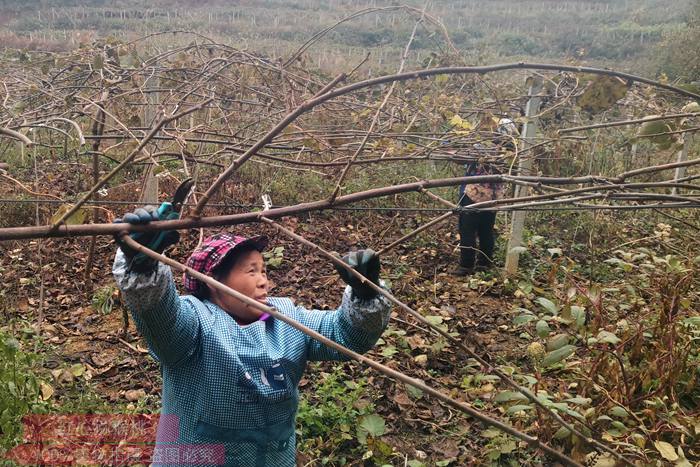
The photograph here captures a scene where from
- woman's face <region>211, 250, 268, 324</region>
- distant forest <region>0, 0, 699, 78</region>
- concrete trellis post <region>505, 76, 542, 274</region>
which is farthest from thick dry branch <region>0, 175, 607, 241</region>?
distant forest <region>0, 0, 699, 78</region>

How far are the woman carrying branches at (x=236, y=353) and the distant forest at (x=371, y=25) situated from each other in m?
15.4

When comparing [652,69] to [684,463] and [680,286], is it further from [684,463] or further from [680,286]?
[684,463]

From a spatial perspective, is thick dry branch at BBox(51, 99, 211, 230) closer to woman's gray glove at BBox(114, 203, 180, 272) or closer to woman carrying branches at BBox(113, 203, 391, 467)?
woman's gray glove at BBox(114, 203, 180, 272)

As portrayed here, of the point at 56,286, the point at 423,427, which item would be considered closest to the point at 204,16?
the point at 56,286

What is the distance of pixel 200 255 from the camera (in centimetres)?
158

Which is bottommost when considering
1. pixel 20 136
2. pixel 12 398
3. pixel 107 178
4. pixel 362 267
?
pixel 12 398

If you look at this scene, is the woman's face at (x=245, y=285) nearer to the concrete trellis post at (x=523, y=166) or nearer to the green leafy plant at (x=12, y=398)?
the green leafy plant at (x=12, y=398)

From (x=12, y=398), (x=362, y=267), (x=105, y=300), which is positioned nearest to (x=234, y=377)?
(x=362, y=267)

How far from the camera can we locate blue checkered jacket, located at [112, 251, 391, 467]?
1.47 meters

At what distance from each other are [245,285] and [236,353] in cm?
19

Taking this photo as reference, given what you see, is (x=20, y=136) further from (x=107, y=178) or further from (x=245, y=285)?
(x=245, y=285)

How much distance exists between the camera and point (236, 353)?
4.97 ft

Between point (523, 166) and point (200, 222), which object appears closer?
point (200, 222)

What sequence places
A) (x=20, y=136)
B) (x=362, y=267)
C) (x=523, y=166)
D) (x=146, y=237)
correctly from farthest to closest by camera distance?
(x=523, y=166), (x=362, y=267), (x=146, y=237), (x=20, y=136)
